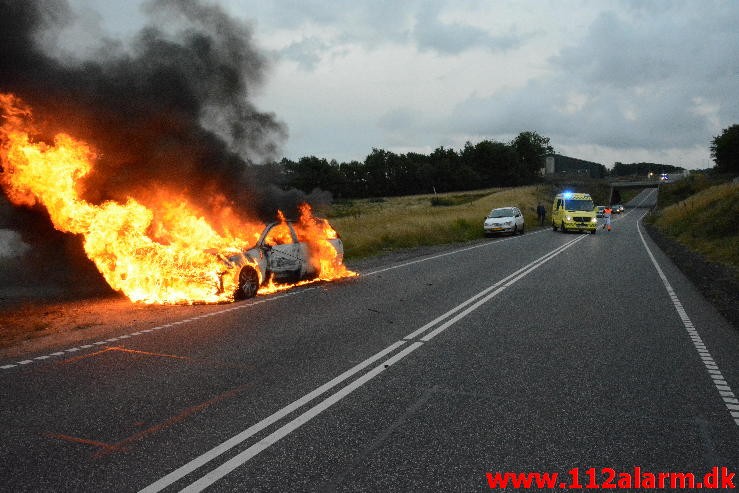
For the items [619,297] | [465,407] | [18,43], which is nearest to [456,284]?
[619,297]

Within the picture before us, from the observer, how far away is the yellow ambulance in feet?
104

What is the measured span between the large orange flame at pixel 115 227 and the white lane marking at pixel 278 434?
5.39m

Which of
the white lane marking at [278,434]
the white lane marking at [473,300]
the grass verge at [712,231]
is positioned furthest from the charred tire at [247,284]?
the grass verge at [712,231]

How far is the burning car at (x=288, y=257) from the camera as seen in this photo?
10859 millimetres

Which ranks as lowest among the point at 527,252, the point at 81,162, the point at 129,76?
the point at 527,252

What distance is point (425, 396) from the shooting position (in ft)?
16.7

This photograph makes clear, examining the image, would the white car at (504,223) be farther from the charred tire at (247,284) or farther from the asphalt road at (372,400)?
the charred tire at (247,284)

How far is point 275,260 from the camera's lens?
11969 millimetres

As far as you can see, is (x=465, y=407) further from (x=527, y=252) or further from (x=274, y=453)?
(x=527, y=252)

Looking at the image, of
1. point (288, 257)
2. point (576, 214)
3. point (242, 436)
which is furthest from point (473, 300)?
point (576, 214)

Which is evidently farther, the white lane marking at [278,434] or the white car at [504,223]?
the white car at [504,223]

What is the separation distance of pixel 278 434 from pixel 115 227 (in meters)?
8.14

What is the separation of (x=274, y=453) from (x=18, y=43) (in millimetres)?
12077

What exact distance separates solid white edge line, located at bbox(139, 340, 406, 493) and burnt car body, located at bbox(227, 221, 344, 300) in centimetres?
525
